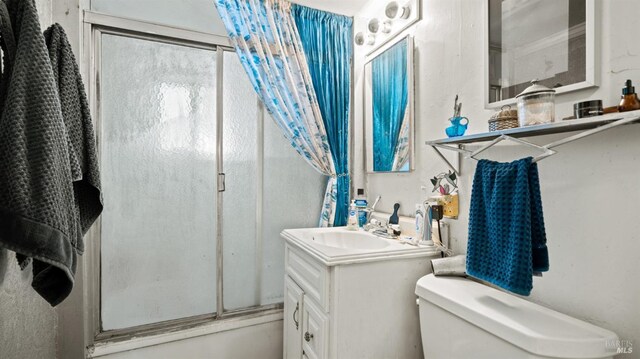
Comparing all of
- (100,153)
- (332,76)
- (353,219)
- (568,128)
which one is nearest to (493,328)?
(568,128)

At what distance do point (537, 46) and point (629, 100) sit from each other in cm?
37

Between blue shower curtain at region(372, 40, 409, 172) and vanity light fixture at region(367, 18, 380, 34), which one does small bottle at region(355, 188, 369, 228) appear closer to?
blue shower curtain at region(372, 40, 409, 172)

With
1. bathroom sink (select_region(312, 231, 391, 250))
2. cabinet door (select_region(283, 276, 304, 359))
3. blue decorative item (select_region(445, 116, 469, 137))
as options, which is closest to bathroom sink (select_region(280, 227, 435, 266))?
bathroom sink (select_region(312, 231, 391, 250))

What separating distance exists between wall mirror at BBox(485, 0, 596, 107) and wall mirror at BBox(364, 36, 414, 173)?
450 millimetres

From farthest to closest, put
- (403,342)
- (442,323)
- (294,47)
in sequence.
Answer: (294,47), (403,342), (442,323)

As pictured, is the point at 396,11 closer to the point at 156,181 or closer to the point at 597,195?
the point at 597,195

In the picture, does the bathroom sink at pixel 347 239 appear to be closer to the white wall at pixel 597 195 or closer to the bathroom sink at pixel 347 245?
the bathroom sink at pixel 347 245

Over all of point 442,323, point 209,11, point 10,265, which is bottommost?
point 442,323

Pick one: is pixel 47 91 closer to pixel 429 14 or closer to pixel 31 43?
pixel 31 43

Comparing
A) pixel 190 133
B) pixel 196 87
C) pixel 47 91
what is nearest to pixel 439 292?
pixel 47 91

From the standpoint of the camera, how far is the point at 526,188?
0.84 metres

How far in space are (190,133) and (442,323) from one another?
1566 mm

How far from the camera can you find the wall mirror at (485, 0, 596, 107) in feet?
2.84

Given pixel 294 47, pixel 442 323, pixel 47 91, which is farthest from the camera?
pixel 294 47
